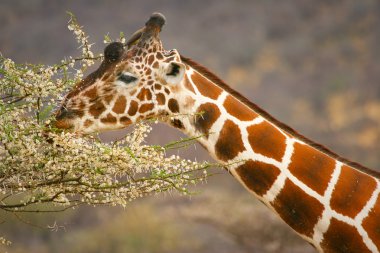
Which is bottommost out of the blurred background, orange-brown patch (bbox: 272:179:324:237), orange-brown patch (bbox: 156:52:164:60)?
orange-brown patch (bbox: 272:179:324:237)

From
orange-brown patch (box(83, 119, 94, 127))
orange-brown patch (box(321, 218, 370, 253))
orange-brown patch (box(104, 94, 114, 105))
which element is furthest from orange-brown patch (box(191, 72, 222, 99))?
orange-brown patch (box(321, 218, 370, 253))

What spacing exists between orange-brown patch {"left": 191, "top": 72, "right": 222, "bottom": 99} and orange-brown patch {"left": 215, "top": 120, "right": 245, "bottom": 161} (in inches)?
7.2

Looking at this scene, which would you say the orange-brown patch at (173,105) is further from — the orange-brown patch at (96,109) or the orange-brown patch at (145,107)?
the orange-brown patch at (96,109)

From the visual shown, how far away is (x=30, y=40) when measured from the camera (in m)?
15.0

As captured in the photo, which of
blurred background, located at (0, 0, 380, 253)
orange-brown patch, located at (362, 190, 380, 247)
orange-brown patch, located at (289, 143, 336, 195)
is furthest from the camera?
blurred background, located at (0, 0, 380, 253)

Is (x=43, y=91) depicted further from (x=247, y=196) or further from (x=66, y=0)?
(x=66, y=0)

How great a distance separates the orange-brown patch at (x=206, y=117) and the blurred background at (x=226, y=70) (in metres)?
5.45

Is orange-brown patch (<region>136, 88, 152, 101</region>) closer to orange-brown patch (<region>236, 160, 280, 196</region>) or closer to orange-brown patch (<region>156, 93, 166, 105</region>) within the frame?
orange-brown patch (<region>156, 93, 166, 105</region>)

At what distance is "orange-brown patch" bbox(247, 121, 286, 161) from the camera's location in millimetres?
3279

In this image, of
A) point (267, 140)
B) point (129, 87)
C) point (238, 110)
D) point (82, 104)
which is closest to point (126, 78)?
point (129, 87)

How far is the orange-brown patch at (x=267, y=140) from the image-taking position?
3.28 meters

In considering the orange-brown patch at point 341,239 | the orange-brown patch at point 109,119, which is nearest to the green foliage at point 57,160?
the orange-brown patch at point 109,119

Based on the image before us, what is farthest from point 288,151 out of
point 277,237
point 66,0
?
point 66,0

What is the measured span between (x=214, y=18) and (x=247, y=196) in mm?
8985
